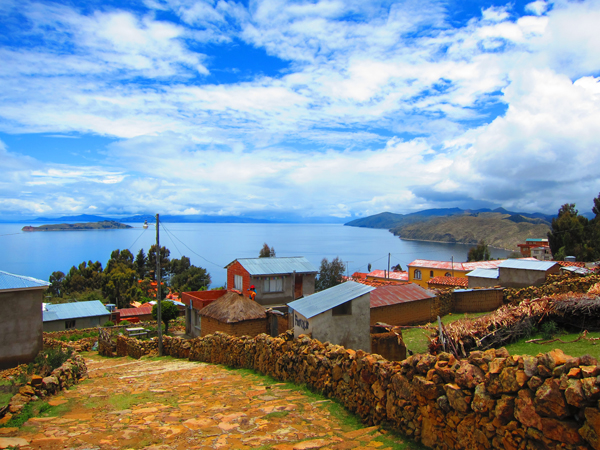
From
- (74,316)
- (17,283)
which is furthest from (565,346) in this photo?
(74,316)

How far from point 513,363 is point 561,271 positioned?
88.4 feet

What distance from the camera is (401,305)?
19.9 metres

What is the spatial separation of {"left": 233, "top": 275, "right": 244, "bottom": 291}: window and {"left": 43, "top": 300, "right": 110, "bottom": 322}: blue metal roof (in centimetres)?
1648

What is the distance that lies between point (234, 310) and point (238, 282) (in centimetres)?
851

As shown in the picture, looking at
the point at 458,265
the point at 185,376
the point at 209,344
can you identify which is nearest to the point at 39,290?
the point at 209,344

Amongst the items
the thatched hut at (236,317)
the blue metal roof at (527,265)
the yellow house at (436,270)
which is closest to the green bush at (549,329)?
the thatched hut at (236,317)

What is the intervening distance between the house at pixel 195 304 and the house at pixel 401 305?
11225 mm

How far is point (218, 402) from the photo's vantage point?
7887 mm

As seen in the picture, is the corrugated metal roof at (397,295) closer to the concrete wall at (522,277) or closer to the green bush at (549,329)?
the concrete wall at (522,277)

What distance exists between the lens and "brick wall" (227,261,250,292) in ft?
89.0

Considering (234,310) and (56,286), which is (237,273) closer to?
(234,310)

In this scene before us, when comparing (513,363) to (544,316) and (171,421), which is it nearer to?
(171,421)

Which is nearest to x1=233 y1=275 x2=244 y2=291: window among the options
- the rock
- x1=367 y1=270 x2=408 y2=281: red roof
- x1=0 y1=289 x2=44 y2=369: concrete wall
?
x1=0 y1=289 x2=44 y2=369: concrete wall

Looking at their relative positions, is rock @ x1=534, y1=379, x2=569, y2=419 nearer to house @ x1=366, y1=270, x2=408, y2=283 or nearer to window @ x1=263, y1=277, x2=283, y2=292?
window @ x1=263, y1=277, x2=283, y2=292
